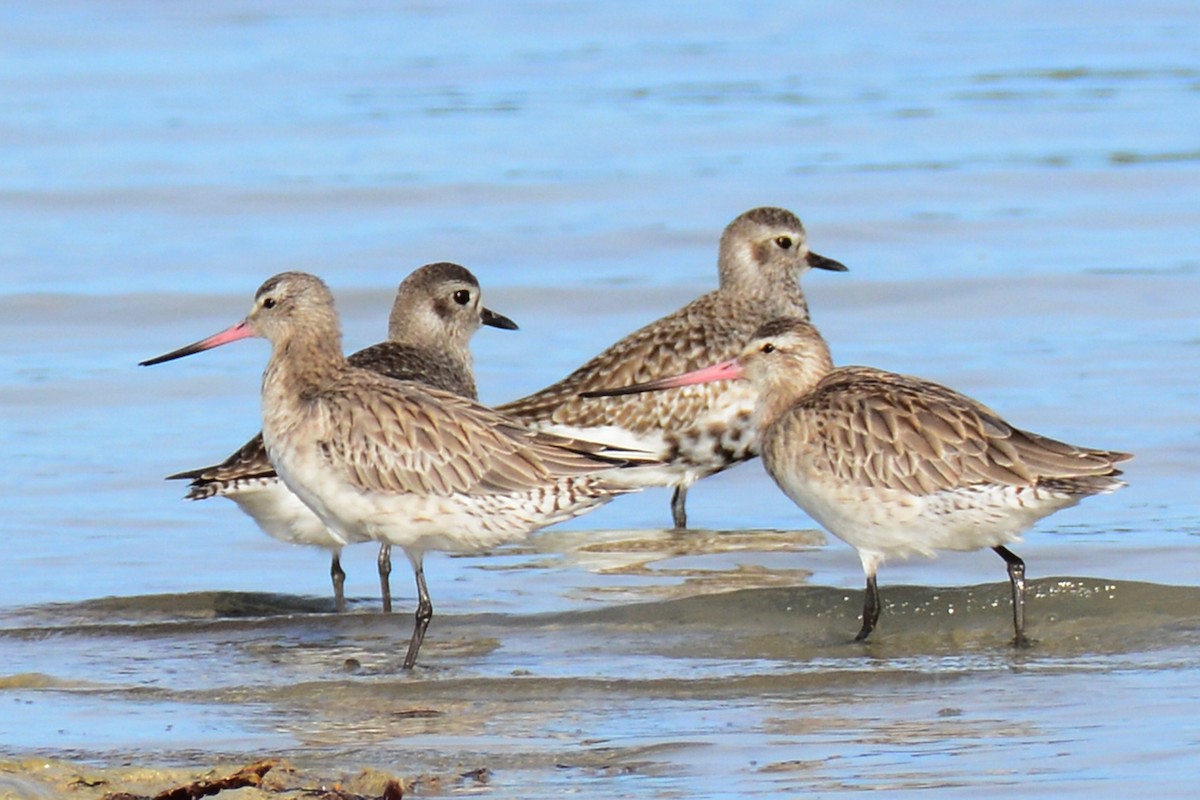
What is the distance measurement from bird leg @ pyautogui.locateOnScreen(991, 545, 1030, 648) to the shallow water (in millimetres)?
120

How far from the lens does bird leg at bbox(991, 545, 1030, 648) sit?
26.8 ft

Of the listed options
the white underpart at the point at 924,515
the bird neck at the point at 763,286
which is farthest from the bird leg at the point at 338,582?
the bird neck at the point at 763,286

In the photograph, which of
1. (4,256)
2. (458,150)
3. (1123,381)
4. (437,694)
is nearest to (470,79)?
(458,150)

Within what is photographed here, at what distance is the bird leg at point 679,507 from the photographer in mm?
10703

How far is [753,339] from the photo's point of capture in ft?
29.2

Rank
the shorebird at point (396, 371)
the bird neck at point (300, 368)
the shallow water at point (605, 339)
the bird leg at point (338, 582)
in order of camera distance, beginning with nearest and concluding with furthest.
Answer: the shallow water at point (605, 339) → the bird neck at point (300, 368) → the shorebird at point (396, 371) → the bird leg at point (338, 582)

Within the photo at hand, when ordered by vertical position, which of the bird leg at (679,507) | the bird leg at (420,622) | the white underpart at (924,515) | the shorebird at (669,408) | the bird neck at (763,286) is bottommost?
the bird leg at (420,622)

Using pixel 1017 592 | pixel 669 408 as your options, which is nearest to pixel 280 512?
pixel 669 408

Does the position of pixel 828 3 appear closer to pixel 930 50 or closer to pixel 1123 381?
pixel 930 50

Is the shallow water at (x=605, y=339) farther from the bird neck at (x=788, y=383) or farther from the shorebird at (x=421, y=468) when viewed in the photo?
the bird neck at (x=788, y=383)

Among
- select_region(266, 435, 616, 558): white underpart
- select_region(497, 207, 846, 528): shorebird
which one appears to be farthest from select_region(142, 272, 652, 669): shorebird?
select_region(497, 207, 846, 528): shorebird

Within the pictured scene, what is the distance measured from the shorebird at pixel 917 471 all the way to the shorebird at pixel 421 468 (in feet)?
2.19

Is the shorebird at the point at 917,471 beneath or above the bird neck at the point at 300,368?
beneath

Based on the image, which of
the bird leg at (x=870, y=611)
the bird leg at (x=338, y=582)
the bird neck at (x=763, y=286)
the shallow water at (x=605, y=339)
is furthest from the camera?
the bird neck at (x=763, y=286)
